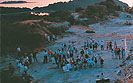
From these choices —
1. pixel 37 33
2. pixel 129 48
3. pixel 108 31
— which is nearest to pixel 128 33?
pixel 108 31

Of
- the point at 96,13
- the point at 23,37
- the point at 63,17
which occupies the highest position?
the point at 96,13

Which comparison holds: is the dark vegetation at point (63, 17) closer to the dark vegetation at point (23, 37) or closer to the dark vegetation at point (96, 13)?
the dark vegetation at point (96, 13)

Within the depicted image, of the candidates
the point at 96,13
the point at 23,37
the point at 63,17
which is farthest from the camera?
the point at 96,13

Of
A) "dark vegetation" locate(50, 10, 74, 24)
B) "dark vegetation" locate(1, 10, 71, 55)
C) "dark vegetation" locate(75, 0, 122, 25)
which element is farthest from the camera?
"dark vegetation" locate(75, 0, 122, 25)

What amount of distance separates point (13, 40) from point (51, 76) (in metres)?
14.6

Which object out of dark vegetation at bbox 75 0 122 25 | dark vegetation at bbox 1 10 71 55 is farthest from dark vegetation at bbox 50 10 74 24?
dark vegetation at bbox 1 10 71 55

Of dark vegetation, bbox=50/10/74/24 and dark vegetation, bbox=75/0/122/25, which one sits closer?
dark vegetation, bbox=50/10/74/24

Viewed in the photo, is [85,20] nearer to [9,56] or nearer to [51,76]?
[9,56]

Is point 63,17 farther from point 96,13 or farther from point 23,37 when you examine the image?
point 23,37

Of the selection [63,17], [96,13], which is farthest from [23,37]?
[96,13]

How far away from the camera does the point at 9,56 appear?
30.8 m

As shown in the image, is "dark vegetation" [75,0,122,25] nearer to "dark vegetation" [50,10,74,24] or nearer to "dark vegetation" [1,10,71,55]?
"dark vegetation" [50,10,74,24]

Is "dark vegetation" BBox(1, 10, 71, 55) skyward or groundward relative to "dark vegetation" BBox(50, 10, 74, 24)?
groundward

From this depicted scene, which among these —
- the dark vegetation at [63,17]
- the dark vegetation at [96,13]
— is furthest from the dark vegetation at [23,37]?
the dark vegetation at [96,13]
